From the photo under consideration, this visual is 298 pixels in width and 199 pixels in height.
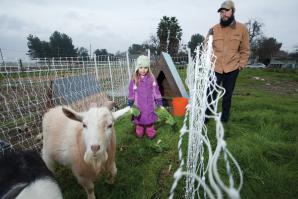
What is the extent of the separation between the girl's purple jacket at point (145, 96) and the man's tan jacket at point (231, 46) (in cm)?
143

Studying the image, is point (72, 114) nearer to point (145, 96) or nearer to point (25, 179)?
point (25, 179)

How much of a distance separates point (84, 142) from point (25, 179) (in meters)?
0.82

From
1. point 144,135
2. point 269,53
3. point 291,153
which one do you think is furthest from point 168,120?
point 269,53

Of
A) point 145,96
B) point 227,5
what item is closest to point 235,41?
point 227,5

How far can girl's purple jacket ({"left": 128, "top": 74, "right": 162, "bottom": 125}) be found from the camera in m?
4.84

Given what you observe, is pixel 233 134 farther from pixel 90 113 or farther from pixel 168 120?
pixel 90 113

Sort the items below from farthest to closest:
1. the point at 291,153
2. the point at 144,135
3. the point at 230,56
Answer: the point at 144,135
the point at 230,56
the point at 291,153

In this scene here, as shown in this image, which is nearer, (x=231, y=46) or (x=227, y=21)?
(x=227, y=21)

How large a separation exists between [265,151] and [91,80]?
4.70 m

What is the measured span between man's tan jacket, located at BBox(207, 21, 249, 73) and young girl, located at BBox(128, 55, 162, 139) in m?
1.45

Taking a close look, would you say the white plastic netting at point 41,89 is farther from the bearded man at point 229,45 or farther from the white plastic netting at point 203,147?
the bearded man at point 229,45

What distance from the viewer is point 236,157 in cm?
369

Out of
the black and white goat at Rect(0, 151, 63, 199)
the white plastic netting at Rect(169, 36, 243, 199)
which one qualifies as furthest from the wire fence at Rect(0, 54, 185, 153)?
the white plastic netting at Rect(169, 36, 243, 199)

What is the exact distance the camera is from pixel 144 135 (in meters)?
5.07
